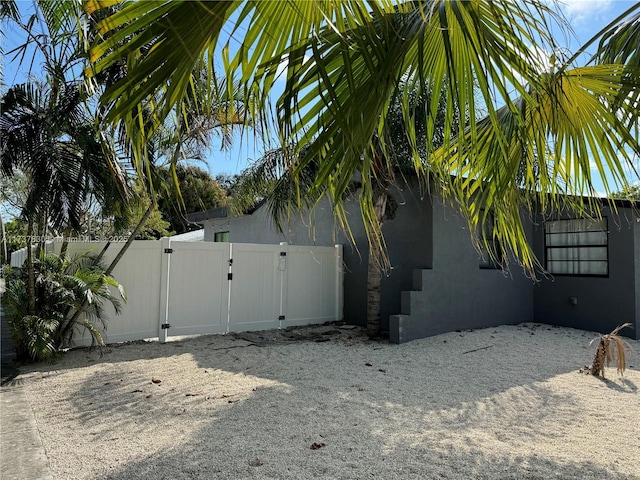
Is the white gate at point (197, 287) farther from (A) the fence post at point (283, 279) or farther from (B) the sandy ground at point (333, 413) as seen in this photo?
(A) the fence post at point (283, 279)

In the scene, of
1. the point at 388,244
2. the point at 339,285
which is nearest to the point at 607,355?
the point at 388,244

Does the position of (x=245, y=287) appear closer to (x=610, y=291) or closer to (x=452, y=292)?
(x=452, y=292)

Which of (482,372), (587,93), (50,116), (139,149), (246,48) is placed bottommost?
(482,372)

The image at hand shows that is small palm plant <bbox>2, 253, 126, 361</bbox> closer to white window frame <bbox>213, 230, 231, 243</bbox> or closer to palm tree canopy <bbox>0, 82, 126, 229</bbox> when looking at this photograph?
palm tree canopy <bbox>0, 82, 126, 229</bbox>

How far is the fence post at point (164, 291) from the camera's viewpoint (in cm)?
823

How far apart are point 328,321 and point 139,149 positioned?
9189mm

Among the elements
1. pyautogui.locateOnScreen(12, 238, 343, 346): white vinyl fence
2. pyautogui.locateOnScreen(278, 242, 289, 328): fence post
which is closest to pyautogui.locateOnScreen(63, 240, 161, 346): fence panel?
pyautogui.locateOnScreen(12, 238, 343, 346): white vinyl fence

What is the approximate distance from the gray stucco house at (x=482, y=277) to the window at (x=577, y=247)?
21 mm

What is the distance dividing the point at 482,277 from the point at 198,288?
606 centimetres

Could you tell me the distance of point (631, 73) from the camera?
2846mm

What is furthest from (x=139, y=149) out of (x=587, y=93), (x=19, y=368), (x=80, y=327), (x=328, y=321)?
(x=328, y=321)

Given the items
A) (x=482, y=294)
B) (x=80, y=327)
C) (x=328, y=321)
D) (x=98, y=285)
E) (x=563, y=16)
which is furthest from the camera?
(x=328, y=321)

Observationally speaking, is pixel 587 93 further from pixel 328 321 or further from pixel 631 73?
pixel 328 321

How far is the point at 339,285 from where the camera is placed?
1080 cm
